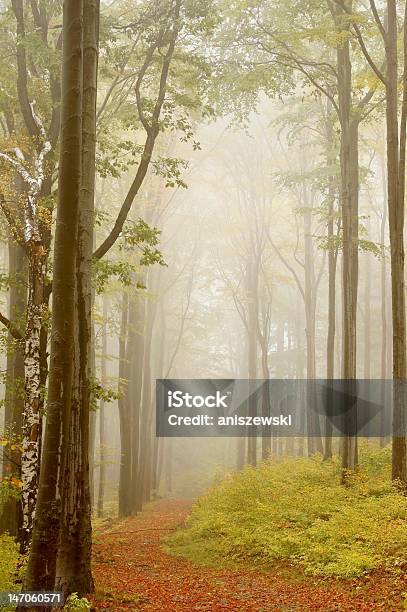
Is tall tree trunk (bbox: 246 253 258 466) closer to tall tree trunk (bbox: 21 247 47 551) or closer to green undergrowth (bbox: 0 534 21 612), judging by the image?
tall tree trunk (bbox: 21 247 47 551)

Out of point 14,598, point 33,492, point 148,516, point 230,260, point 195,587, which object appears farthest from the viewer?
point 230,260

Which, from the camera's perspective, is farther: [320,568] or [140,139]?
[140,139]

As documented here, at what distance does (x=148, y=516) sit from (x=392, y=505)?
12304 millimetres

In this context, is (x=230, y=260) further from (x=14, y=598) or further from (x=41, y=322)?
(x=14, y=598)

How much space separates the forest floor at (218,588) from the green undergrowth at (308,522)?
→ 35 cm

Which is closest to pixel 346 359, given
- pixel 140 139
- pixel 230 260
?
pixel 140 139

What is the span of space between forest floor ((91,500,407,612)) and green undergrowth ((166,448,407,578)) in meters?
0.35

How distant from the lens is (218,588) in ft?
30.4

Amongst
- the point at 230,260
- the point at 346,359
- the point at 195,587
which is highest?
the point at 230,260

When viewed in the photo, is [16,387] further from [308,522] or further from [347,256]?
[347,256]

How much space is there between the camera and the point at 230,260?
32938 mm

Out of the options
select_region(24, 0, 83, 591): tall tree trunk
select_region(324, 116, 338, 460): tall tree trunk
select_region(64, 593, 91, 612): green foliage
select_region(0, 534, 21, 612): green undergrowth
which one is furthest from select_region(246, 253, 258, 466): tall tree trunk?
select_region(24, 0, 83, 591): tall tree trunk

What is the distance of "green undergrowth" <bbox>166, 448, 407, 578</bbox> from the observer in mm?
8852

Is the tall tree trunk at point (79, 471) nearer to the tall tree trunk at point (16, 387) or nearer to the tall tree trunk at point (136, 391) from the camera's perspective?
the tall tree trunk at point (16, 387)
